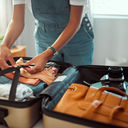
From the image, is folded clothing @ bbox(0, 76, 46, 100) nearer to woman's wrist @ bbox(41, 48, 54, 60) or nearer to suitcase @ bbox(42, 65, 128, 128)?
suitcase @ bbox(42, 65, 128, 128)

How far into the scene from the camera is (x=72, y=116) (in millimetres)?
759

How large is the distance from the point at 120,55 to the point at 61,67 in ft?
5.85

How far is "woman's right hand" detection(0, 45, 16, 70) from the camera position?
125 centimetres

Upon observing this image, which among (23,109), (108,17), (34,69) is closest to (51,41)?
(34,69)

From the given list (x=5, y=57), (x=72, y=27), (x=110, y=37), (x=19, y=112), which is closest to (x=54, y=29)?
(x=72, y=27)

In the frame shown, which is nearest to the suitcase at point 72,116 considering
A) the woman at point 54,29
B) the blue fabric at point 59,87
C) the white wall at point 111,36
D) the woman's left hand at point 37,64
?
the blue fabric at point 59,87

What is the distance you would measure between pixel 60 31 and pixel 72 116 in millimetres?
838

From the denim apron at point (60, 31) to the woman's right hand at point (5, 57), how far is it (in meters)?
0.28

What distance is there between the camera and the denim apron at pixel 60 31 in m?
1.47

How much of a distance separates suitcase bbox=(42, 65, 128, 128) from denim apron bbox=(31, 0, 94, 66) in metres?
0.33

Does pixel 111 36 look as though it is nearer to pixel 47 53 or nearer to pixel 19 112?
pixel 47 53

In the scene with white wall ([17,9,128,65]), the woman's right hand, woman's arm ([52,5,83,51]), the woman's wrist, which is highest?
woman's arm ([52,5,83,51])

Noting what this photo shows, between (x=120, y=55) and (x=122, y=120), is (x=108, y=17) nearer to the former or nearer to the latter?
(x=120, y=55)

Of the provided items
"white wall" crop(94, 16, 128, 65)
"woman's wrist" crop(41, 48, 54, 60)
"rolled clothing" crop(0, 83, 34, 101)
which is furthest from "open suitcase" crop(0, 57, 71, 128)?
"white wall" crop(94, 16, 128, 65)
